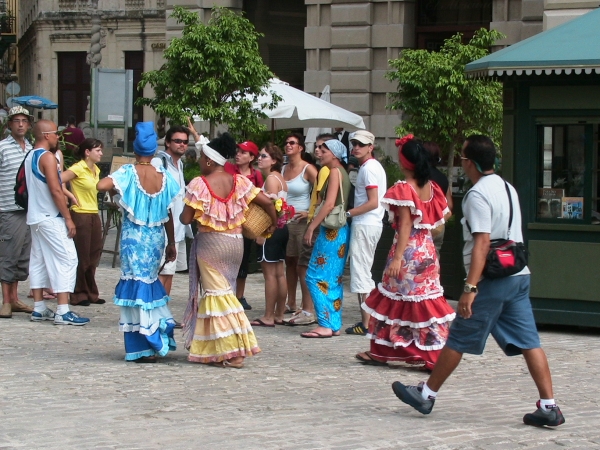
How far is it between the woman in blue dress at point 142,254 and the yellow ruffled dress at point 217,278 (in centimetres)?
27

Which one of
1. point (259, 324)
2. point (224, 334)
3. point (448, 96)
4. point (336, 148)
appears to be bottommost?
point (259, 324)

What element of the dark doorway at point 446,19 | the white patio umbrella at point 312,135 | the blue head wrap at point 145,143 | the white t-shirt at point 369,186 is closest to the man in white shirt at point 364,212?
the white t-shirt at point 369,186

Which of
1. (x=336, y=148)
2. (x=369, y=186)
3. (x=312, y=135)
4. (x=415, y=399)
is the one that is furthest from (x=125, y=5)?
(x=415, y=399)

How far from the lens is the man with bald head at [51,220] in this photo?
1029 centimetres

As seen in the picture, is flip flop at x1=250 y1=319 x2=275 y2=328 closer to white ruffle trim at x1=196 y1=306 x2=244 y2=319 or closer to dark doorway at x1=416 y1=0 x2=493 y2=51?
white ruffle trim at x1=196 y1=306 x2=244 y2=319

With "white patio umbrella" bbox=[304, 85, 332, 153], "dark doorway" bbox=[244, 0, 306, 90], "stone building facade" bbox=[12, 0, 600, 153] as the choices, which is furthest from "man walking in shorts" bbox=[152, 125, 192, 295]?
"dark doorway" bbox=[244, 0, 306, 90]

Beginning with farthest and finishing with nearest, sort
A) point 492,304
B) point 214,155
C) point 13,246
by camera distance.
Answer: point 13,246 < point 214,155 < point 492,304

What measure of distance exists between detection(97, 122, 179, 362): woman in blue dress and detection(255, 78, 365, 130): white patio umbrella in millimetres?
7588

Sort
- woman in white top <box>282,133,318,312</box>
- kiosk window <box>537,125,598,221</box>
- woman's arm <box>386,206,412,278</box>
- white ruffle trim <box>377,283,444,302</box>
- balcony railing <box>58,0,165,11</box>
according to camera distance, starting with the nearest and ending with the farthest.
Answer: woman's arm <box>386,206,412,278</box> → white ruffle trim <box>377,283,444,302</box> → kiosk window <box>537,125,598,221</box> → woman in white top <box>282,133,318,312</box> → balcony railing <box>58,0,165,11</box>

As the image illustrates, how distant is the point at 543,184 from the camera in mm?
10312

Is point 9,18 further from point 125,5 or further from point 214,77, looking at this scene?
point 214,77

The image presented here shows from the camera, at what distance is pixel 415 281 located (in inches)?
331

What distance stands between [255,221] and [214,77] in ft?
25.5

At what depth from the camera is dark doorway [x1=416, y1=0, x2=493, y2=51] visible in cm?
2153
